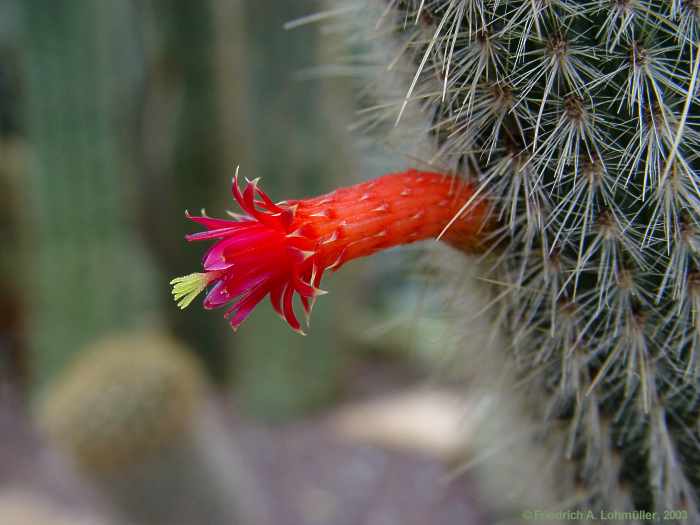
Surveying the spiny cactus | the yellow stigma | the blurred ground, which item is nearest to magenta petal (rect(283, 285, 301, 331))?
the yellow stigma

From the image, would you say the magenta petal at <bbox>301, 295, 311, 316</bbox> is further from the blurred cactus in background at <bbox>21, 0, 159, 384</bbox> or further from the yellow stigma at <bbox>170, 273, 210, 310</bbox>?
the blurred cactus in background at <bbox>21, 0, 159, 384</bbox>

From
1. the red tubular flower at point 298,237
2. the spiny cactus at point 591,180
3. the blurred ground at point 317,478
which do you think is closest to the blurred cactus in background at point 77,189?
the blurred ground at point 317,478

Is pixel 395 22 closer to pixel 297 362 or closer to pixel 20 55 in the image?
pixel 297 362

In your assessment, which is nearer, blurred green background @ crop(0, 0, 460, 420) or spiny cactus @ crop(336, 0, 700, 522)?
spiny cactus @ crop(336, 0, 700, 522)

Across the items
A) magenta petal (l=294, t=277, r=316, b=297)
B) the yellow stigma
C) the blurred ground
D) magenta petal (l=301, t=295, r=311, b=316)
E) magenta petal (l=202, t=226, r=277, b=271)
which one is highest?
magenta petal (l=202, t=226, r=277, b=271)

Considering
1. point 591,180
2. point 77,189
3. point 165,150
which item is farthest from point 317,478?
point 591,180

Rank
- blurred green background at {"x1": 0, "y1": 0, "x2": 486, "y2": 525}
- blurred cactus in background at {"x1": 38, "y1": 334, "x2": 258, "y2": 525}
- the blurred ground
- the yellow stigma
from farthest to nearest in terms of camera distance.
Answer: blurred green background at {"x1": 0, "y1": 0, "x2": 486, "y2": 525} → the blurred ground → blurred cactus in background at {"x1": 38, "y1": 334, "x2": 258, "y2": 525} → the yellow stigma

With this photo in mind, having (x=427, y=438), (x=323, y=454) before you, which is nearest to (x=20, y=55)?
(x=323, y=454)
